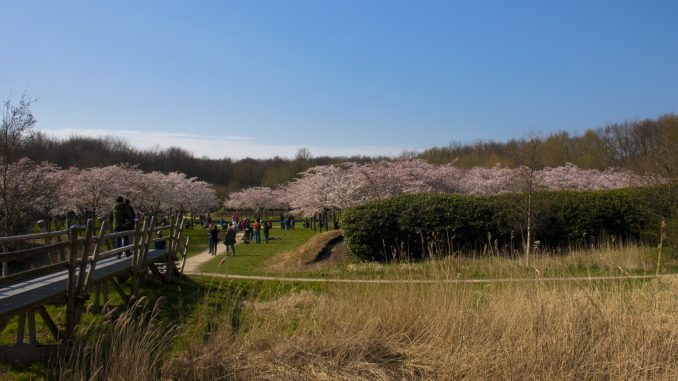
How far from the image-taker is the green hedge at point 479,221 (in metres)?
16.5

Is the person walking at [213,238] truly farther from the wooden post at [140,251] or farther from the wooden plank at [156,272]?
the wooden post at [140,251]

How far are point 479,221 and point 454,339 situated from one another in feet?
38.8

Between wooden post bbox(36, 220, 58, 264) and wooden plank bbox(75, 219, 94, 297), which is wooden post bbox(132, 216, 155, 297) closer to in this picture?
wooden post bbox(36, 220, 58, 264)

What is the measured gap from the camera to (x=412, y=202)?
16984 mm

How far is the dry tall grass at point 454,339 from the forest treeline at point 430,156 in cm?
1094

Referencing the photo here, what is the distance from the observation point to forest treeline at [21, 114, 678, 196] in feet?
142

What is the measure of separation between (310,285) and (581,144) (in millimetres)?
69758

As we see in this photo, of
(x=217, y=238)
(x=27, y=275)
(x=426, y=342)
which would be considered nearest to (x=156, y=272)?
(x=27, y=275)

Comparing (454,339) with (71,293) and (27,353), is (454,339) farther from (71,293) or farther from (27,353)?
(27,353)

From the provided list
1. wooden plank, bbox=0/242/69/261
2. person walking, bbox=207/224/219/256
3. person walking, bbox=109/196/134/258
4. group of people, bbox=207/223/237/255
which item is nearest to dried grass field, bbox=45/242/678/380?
wooden plank, bbox=0/242/69/261

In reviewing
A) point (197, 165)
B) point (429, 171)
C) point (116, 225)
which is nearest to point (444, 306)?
point (116, 225)

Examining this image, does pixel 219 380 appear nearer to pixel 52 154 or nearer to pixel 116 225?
pixel 116 225

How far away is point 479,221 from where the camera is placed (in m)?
16.6

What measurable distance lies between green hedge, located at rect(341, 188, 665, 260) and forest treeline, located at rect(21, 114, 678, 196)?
56.7 inches
